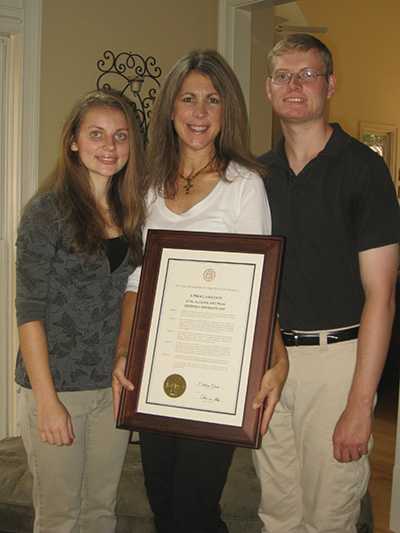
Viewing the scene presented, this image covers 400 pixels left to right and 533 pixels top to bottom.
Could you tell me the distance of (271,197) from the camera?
1.83 metres

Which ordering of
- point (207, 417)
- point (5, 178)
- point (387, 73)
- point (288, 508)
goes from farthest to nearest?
point (387, 73) < point (5, 178) < point (288, 508) < point (207, 417)

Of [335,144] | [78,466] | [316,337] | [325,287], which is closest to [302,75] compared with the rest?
[335,144]

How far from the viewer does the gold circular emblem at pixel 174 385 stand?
5.32 ft

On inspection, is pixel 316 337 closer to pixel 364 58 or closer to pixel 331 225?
pixel 331 225

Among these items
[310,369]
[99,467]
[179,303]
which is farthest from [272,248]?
[99,467]

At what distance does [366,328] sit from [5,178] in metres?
1.99

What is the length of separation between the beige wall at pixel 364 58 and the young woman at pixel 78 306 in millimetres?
5099

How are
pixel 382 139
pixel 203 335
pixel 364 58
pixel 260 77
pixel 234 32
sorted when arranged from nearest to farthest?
pixel 203 335
pixel 234 32
pixel 260 77
pixel 364 58
pixel 382 139

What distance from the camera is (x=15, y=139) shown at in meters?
3.04

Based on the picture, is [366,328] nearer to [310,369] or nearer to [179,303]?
[310,369]

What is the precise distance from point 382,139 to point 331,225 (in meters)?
5.57

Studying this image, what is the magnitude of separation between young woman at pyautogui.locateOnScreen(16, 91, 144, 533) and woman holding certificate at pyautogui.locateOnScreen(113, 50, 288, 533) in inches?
2.6

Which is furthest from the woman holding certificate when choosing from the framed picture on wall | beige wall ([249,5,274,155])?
the framed picture on wall

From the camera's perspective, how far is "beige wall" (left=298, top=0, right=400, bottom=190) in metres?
6.54
